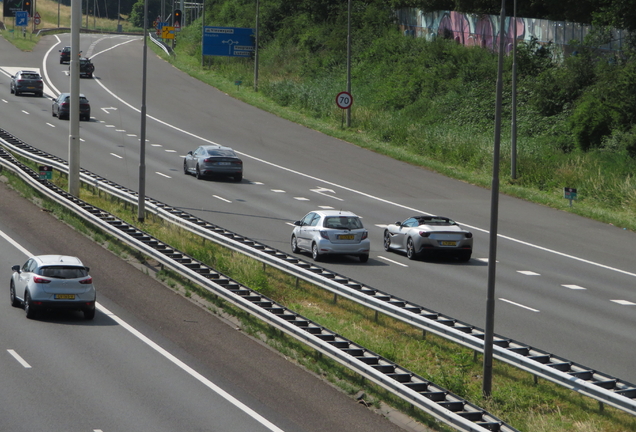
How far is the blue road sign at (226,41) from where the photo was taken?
71688 mm

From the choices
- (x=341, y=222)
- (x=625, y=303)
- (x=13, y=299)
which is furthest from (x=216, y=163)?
(x=625, y=303)

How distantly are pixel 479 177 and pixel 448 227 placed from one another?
51.4 ft

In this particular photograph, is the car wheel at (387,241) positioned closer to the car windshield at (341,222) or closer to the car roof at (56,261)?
the car windshield at (341,222)

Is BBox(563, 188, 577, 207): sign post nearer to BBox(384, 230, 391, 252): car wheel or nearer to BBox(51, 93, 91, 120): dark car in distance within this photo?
BBox(384, 230, 391, 252): car wheel

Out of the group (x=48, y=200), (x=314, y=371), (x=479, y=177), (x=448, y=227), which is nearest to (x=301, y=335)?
(x=314, y=371)

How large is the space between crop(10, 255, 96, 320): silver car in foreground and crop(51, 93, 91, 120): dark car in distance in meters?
33.0

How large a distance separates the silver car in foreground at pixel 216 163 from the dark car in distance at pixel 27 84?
78.8ft

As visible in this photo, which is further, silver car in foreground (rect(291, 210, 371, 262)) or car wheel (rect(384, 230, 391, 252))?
car wheel (rect(384, 230, 391, 252))

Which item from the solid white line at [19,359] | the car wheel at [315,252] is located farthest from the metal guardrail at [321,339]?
the solid white line at [19,359]

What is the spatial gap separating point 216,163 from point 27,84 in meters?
25.5

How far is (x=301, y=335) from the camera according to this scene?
17484mm

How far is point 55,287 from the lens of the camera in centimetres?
1986

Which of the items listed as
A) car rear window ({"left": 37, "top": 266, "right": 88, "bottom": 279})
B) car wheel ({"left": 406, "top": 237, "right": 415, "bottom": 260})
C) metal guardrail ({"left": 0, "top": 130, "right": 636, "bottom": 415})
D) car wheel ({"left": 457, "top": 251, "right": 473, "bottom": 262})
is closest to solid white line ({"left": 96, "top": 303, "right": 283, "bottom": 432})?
car rear window ({"left": 37, "top": 266, "right": 88, "bottom": 279})

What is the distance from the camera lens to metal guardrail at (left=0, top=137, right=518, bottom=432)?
13.4 meters
